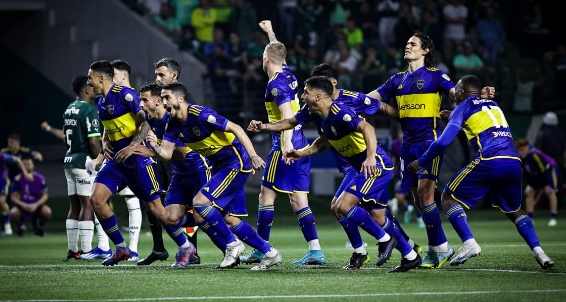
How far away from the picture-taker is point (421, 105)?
10727 mm

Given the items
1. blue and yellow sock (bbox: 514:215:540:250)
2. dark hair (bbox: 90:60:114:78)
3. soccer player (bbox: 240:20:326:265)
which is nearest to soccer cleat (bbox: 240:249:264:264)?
soccer player (bbox: 240:20:326:265)

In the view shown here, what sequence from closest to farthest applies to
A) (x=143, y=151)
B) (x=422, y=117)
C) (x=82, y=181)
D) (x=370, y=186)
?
(x=370, y=186) < (x=143, y=151) < (x=422, y=117) < (x=82, y=181)

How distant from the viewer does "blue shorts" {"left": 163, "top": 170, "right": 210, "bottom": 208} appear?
10.9 meters

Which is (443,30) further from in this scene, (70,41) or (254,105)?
(70,41)

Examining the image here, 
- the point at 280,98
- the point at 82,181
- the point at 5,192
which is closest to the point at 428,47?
the point at 280,98

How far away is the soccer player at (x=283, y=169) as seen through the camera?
36.5 feet

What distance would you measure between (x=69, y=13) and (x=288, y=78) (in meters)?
16.8

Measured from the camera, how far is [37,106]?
2769 centimetres

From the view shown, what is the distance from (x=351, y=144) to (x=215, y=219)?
63.0 inches

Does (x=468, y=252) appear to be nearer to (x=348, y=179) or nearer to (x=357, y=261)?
(x=357, y=261)

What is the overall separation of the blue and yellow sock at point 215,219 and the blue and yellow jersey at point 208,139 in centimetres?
52

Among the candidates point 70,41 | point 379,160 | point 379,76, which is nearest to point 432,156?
point 379,160

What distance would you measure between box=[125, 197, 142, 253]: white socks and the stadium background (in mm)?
10672

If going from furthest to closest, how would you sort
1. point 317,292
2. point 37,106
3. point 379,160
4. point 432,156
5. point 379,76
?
1. point 37,106
2. point 379,76
3. point 379,160
4. point 432,156
5. point 317,292
